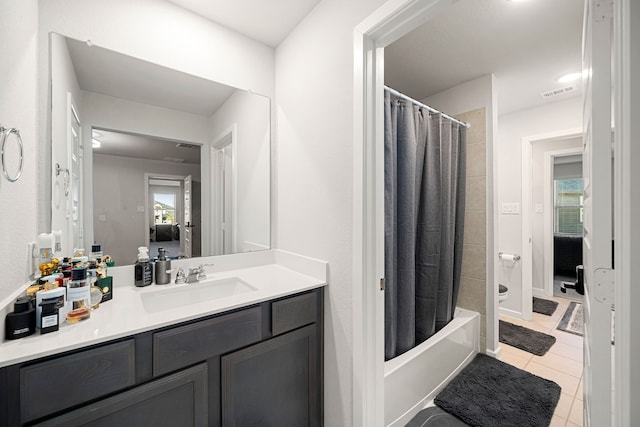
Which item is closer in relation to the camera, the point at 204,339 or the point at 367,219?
the point at 204,339

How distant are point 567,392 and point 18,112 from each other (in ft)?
10.7

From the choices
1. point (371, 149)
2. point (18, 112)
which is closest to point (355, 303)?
point (371, 149)

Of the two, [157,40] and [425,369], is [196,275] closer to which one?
[157,40]

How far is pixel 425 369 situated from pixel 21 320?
1894 mm

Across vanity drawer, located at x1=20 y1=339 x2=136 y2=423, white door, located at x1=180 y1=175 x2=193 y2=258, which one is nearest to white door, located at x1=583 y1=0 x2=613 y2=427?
vanity drawer, located at x1=20 y1=339 x2=136 y2=423

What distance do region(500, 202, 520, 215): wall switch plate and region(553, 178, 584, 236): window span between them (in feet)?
10.8

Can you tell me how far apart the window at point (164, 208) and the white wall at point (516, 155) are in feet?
10.3

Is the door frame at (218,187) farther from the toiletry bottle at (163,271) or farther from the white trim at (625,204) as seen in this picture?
the white trim at (625,204)

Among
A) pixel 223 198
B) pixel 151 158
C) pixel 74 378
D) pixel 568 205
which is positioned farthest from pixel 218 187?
pixel 568 205

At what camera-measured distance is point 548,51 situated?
195 cm

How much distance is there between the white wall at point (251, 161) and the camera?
5.60 feet

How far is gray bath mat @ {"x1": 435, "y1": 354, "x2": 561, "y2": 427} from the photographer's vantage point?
5.07ft

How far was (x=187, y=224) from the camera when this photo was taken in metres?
1.59

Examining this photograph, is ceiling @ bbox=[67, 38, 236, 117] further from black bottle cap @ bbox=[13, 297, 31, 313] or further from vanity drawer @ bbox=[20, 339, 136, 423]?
vanity drawer @ bbox=[20, 339, 136, 423]
